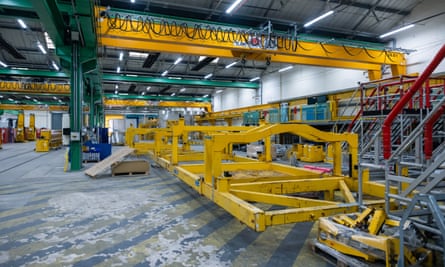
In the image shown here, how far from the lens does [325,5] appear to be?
12070 mm

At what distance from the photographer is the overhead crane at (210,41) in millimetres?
9086

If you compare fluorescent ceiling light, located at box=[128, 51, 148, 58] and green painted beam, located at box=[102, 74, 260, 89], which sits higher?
fluorescent ceiling light, located at box=[128, 51, 148, 58]

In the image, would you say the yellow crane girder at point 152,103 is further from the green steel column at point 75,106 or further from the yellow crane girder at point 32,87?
the green steel column at point 75,106

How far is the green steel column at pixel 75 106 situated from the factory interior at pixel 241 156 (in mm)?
49

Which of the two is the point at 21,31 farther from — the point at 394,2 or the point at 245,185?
the point at 394,2

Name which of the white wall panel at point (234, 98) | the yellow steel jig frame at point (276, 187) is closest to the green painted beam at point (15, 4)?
the yellow steel jig frame at point (276, 187)

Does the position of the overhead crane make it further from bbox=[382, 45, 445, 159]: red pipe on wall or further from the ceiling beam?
bbox=[382, 45, 445, 159]: red pipe on wall

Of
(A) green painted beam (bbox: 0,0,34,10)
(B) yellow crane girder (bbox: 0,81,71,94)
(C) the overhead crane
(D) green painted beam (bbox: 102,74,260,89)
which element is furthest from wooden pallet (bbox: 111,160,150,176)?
(B) yellow crane girder (bbox: 0,81,71,94)

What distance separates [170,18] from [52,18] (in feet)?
12.8

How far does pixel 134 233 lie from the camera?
4023 mm

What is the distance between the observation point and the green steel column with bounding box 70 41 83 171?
9.90m

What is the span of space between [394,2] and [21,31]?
670 inches

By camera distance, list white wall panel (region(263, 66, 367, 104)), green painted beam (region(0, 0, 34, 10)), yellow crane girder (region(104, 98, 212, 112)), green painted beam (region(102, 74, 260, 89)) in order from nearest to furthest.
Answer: green painted beam (region(0, 0, 34, 10))
white wall panel (region(263, 66, 367, 104))
green painted beam (region(102, 74, 260, 89))
yellow crane girder (region(104, 98, 212, 112))

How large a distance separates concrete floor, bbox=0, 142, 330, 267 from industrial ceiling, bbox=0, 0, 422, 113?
457 cm
